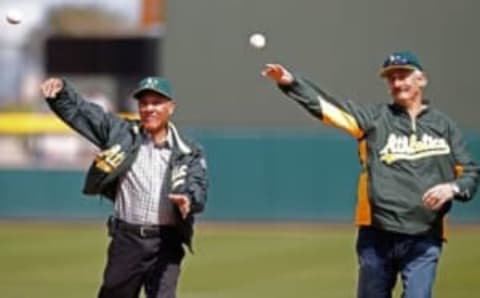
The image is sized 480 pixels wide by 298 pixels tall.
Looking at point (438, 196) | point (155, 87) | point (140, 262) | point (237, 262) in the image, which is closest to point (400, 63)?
point (438, 196)

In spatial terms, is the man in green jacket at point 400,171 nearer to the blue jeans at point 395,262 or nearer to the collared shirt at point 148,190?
the blue jeans at point 395,262

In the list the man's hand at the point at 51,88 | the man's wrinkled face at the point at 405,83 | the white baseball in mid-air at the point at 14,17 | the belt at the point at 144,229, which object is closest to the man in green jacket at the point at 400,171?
the man's wrinkled face at the point at 405,83

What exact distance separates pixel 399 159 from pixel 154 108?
4.17 ft

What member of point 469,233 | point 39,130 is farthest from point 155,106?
Result: point 39,130

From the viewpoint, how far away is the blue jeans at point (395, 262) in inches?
268

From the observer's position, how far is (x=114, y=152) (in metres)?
6.89

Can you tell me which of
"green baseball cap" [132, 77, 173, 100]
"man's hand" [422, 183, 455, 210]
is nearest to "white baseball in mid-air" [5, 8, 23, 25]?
"green baseball cap" [132, 77, 173, 100]

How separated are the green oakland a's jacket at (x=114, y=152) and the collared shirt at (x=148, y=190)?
0.04 metres

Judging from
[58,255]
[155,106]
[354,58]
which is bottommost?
[58,255]

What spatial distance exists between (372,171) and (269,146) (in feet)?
40.8

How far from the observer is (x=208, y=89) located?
22000 millimetres

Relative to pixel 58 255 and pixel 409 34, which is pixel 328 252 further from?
pixel 409 34

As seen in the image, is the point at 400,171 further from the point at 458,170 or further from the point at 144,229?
the point at 144,229

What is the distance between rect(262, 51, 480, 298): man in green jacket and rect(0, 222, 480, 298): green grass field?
4285 millimetres
